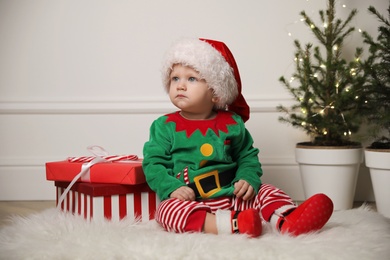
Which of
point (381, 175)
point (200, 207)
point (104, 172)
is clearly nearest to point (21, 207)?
point (104, 172)

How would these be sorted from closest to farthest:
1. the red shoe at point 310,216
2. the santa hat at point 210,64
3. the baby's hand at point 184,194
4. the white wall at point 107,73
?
the red shoe at point 310,216, the baby's hand at point 184,194, the santa hat at point 210,64, the white wall at point 107,73

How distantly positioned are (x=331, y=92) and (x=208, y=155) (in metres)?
0.71

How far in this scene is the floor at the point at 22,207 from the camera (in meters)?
1.84

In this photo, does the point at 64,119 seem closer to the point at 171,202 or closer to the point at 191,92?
the point at 191,92

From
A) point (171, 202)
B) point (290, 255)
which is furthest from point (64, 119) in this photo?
point (290, 255)

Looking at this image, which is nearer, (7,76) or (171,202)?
(171,202)

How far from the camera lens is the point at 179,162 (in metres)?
1.53

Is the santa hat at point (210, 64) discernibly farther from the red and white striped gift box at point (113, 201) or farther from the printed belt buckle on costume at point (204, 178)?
the red and white striped gift box at point (113, 201)

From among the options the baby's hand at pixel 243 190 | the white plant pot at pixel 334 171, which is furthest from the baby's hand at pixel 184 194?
the white plant pot at pixel 334 171

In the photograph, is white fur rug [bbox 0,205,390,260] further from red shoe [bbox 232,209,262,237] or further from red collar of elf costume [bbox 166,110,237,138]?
red collar of elf costume [bbox 166,110,237,138]

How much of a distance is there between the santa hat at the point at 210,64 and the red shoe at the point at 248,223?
476 millimetres

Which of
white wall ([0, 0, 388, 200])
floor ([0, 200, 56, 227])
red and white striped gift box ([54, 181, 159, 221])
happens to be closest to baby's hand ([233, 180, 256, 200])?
red and white striped gift box ([54, 181, 159, 221])

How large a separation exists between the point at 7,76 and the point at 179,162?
3.67ft

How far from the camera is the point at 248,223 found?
123 centimetres
